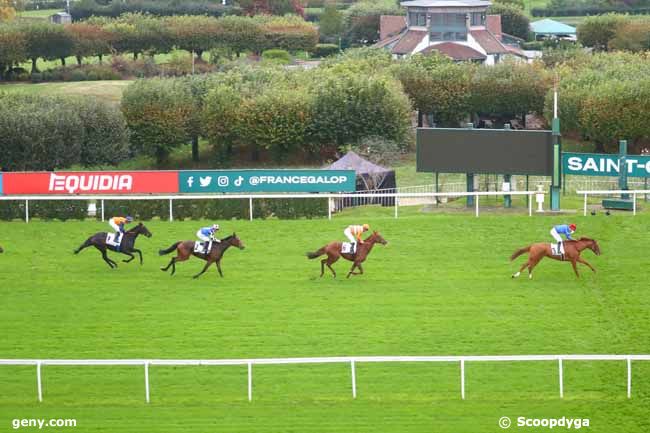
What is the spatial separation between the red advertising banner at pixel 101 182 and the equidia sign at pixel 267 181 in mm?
477

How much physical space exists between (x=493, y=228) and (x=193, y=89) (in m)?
25.2

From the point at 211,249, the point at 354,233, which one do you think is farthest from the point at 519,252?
A: the point at 211,249

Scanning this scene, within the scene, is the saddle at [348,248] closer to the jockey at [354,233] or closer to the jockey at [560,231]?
the jockey at [354,233]

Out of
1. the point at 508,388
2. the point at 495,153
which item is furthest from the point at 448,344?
the point at 495,153

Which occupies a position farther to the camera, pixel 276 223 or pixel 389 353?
pixel 276 223

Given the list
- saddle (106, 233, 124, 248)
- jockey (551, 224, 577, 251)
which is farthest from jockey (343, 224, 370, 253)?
Result: saddle (106, 233, 124, 248)

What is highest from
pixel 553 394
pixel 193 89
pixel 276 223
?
pixel 193 89

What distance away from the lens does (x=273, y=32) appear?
81312 mm

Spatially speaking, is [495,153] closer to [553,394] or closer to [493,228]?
[493,228]

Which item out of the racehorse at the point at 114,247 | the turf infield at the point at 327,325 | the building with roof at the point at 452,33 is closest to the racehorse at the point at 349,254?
the turf infield at the point at 327,325

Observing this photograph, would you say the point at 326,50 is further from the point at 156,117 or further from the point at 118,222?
the point at 118,222

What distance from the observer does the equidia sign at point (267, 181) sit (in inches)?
1305

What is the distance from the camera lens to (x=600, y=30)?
274 ft

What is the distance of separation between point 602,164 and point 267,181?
811 cm
